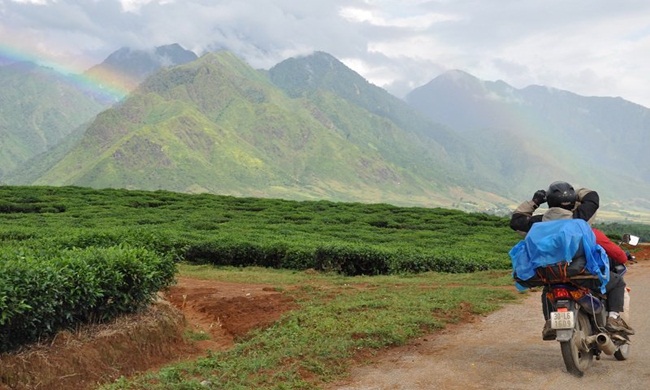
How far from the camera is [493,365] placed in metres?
7.48

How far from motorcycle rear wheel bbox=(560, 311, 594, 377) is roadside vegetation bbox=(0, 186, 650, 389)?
236 centimetres

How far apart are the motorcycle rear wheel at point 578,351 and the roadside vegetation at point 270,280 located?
92.8 inches

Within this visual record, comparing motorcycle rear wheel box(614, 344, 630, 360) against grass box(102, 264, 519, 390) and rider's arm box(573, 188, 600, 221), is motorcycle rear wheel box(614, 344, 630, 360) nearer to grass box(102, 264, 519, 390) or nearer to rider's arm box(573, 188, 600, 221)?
rider's arm box(573, 188, 600, 221)

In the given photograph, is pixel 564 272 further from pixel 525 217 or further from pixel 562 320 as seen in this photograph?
pixel 525 217

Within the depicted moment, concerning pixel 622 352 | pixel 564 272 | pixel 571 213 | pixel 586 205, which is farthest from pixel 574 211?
pixel 622 352

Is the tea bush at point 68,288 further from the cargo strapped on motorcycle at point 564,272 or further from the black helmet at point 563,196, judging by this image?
the black helmet at point 563,196

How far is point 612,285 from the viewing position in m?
7.57

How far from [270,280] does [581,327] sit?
1061 cm

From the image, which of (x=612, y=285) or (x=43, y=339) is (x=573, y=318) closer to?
(x=612, y=285)

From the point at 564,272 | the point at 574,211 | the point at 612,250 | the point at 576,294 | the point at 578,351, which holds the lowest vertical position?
the point at 578,351

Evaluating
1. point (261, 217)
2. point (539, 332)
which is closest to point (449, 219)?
point (261, 217)

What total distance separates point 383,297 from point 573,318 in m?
5.80

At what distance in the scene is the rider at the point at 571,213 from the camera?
290 inches

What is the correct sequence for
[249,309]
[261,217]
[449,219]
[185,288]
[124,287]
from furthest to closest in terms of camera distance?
[449,219] → [261,217] → [185,288] → [249,309] → [124,287]
